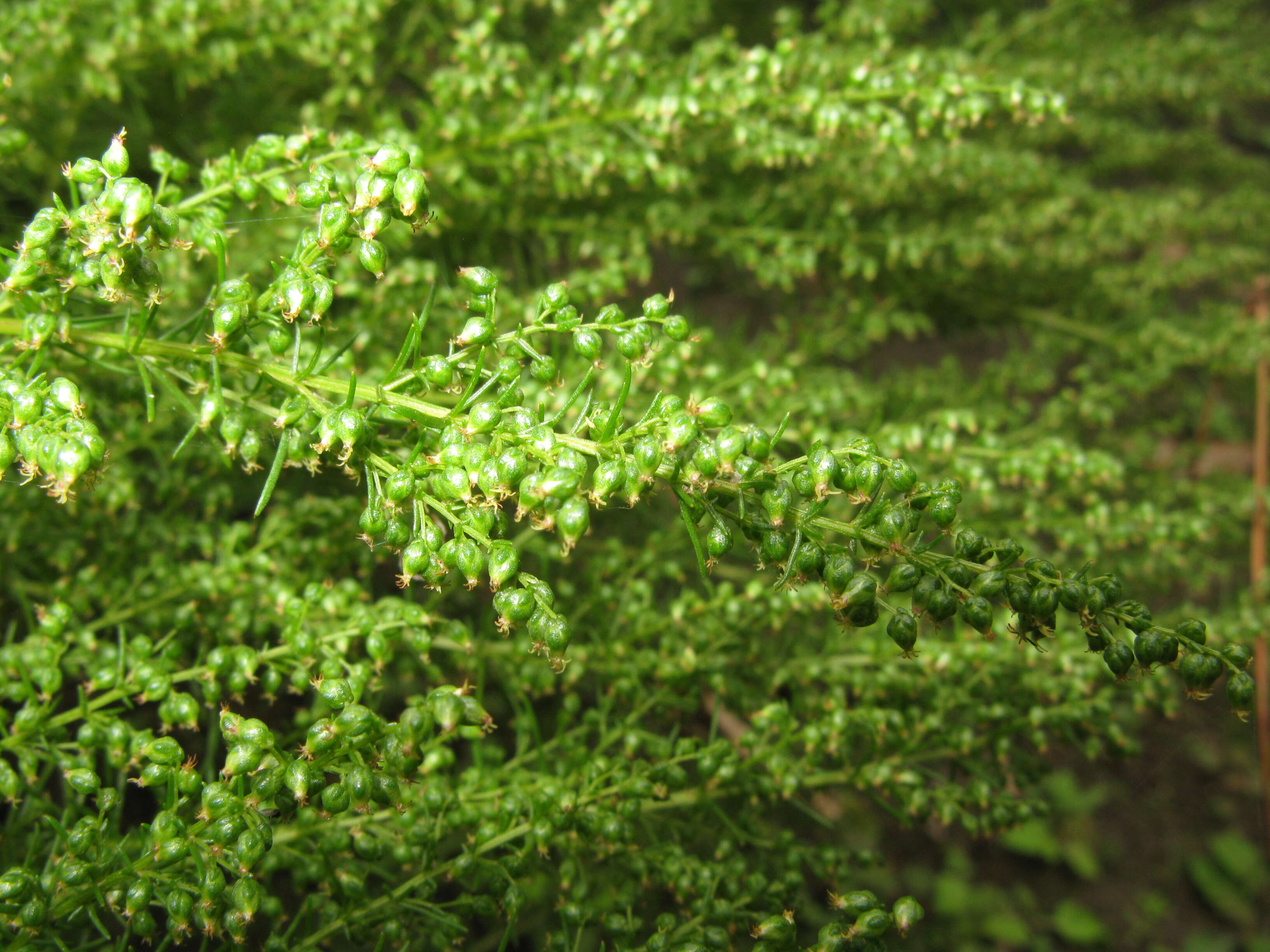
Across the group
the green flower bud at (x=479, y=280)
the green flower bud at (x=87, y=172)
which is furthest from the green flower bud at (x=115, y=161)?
the green flower bud at (x=479, y=280)

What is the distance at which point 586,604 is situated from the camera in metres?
1.66

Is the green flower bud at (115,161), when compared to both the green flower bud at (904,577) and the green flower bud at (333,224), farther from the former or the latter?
the green flower bud at (904,577)

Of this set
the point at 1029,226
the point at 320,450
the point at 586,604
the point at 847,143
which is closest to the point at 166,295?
the point at 320,450

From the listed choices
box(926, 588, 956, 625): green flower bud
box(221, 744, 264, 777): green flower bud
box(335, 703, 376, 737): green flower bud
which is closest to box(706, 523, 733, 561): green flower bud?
box(926, 588, 956, 625): green flower bud

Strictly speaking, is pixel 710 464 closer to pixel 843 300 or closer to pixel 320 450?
pixel 320 450

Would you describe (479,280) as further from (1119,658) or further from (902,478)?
(1119,658)

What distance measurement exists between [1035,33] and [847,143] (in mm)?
1460

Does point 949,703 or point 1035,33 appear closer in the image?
point 949,703

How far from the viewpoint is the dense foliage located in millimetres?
939

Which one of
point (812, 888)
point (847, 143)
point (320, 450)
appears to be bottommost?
point (812, 888)

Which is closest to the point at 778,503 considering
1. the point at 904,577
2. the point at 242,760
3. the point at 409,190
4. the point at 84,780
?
the point at 904,577

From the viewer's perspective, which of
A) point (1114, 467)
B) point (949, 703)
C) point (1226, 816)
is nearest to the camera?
point (949, 703)

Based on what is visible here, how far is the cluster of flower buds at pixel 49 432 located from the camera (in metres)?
0.83

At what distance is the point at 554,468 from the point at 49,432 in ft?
1.71
